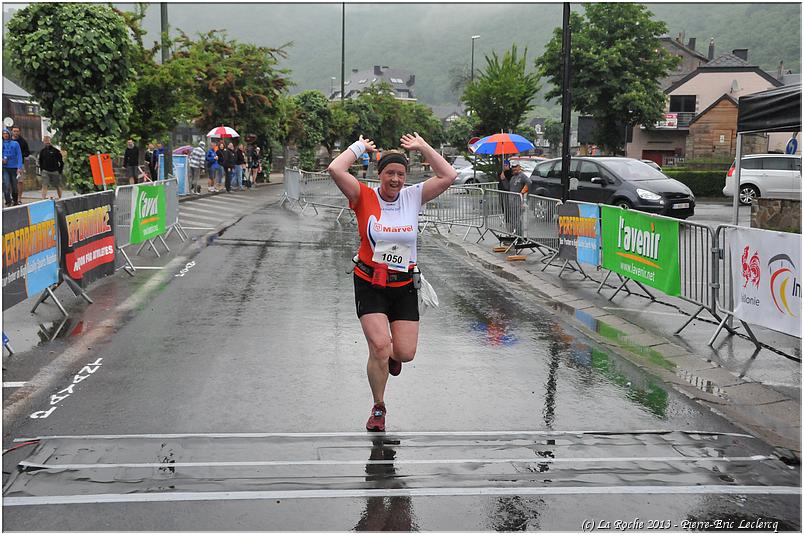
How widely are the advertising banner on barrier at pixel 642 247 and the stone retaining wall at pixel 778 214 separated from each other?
6.56m

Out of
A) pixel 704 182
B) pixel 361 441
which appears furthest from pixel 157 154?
pixel 704 182

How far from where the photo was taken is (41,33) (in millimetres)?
16703

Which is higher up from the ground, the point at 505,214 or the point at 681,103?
the point at 681,103

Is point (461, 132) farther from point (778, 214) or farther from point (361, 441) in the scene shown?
point (361, 441)

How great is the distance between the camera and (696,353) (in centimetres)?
859

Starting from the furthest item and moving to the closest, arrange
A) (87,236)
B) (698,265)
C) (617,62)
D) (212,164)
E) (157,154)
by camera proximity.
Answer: (617,62), (212,164), (157,154), (87,236), (698,265)

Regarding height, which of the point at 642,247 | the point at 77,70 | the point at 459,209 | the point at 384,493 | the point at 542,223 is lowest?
the point at 384,493

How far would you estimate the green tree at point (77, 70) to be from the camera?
16.8 metres

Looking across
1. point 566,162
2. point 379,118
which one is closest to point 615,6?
point 379,118

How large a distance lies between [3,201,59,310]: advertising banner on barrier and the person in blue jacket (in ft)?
38.5

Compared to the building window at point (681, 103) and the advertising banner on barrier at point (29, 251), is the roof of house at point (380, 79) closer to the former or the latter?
the building window at point (681, 103)

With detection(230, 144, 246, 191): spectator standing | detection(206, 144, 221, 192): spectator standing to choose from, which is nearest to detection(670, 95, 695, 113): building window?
detection(230, 144, 246, 191): spectator standing

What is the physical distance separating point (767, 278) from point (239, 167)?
26.8m

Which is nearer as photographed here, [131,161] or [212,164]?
[131,161]
